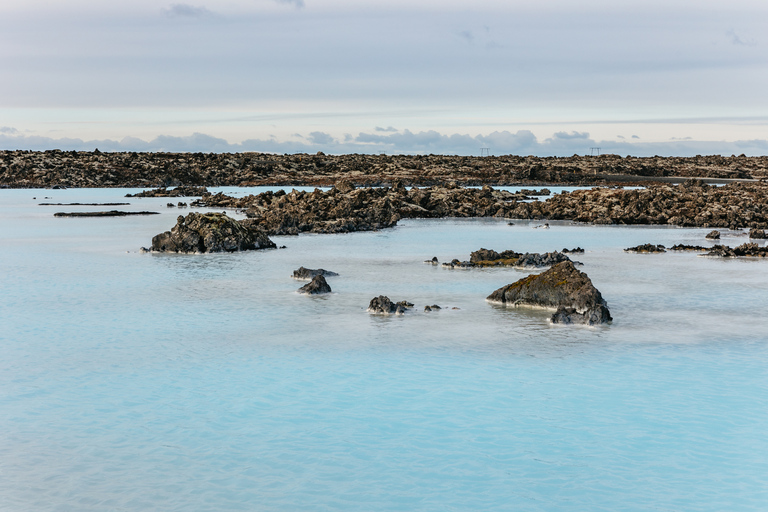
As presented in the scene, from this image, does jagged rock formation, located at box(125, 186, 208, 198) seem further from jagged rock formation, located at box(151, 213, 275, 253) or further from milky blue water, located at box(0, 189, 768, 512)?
A: milky blue water, located at box(0, 189, 768, 512)

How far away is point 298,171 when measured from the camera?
13762 centimetres

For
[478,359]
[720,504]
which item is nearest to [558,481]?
→ [720,504]

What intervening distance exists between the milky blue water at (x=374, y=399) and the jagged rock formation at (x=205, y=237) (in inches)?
319

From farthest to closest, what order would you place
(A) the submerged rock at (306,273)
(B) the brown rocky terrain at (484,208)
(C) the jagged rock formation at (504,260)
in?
(B) the brown rocky terrain at (484,208)
(C) the jagged rock formation at (504,260)
(A) the submerged rock at (306,273)

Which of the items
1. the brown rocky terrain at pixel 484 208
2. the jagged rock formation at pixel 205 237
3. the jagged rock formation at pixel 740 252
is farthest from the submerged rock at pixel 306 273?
the brown rocky terrain at pixel 484 208

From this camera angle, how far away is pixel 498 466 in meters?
8.96

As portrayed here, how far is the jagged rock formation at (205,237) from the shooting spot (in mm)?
30688

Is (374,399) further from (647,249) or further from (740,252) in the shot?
(740,252)

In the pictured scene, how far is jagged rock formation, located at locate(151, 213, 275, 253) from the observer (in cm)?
3069

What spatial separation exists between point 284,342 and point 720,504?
9.11 meters

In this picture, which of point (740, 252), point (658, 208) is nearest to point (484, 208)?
point (658, 208)

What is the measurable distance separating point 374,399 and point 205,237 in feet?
68.5

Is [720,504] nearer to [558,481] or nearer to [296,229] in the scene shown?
[558,481]

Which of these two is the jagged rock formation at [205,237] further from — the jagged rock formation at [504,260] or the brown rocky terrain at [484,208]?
the jagged rock formation at [504,260]
